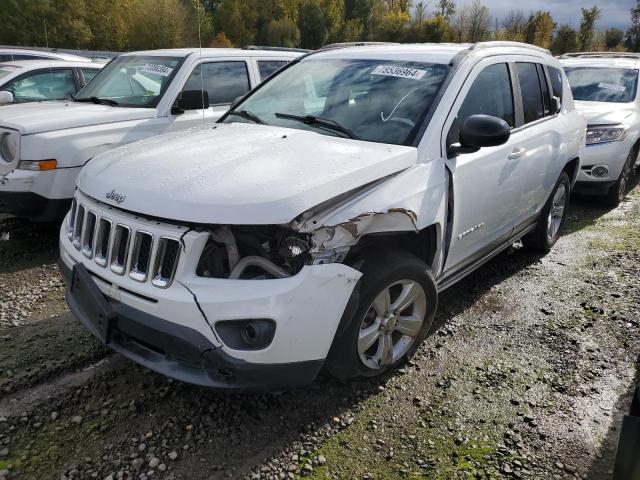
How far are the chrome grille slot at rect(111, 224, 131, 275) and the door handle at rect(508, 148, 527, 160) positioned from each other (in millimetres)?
2684

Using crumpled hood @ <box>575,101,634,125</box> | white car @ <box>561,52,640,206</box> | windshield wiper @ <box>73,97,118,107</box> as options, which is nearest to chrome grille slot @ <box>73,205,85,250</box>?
windshield wiper @ <box>73,97,118,107</box>

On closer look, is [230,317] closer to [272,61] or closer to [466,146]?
[466,146]

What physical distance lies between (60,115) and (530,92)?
4195 mm

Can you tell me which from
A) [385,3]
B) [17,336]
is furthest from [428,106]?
[385,3]

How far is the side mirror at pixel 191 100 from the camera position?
541cm

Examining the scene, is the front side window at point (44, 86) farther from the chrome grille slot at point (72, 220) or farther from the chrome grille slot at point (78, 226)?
the chrome grille slot at point (78, 226)

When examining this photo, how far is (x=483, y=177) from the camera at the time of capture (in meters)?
3.54

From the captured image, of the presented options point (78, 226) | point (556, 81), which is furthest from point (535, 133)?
point (78, 226)

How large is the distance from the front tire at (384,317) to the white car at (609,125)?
4373mm

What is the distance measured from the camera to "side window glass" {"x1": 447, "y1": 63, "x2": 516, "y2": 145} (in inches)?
134

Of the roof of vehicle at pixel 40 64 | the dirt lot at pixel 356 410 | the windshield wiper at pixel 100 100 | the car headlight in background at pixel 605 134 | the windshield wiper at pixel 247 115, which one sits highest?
the roof of vehicle at pixel 40 64

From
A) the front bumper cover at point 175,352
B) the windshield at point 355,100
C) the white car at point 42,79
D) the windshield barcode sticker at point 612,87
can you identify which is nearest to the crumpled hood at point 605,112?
the windshield barcode sticker at point 612,87

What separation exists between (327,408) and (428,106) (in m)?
1.89

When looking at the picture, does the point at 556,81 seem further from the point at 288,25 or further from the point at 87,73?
the point at 288,25
